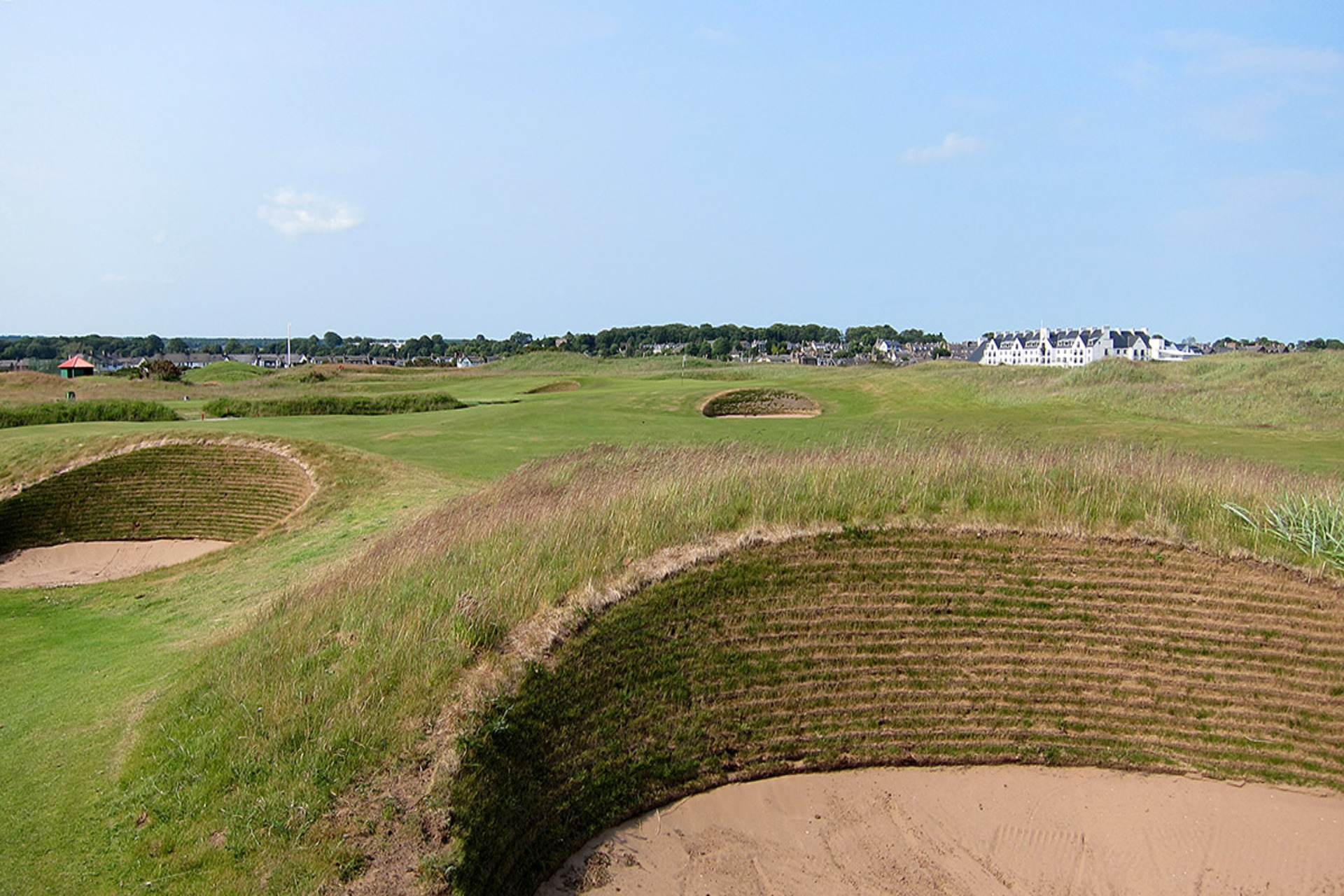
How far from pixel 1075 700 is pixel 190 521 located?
1817 cm

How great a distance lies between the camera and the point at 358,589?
9180 millimetres

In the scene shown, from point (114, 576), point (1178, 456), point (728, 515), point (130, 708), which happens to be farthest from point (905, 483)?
point (114, 576)

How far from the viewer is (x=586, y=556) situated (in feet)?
31.8

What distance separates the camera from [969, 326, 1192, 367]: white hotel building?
102500 mm

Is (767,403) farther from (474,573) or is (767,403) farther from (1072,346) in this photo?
(1072,346)

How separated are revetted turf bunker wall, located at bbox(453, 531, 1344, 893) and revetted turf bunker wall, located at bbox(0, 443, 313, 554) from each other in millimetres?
13105

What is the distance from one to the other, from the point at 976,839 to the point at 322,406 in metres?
33.0

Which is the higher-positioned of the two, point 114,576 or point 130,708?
point 130,708

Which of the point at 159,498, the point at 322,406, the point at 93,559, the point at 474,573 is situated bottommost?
the point at 93,559

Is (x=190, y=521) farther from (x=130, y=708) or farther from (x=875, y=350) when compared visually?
(x=875, y=350)

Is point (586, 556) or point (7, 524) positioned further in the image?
point (7, 524)

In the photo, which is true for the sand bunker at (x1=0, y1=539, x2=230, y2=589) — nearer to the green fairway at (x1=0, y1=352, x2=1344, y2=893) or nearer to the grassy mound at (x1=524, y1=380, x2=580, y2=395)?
the green fairway at (x1=0, y1=352, x2=1344, y2=893)

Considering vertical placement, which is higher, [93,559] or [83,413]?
[83,413]

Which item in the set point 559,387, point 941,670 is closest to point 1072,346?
point 559,387
